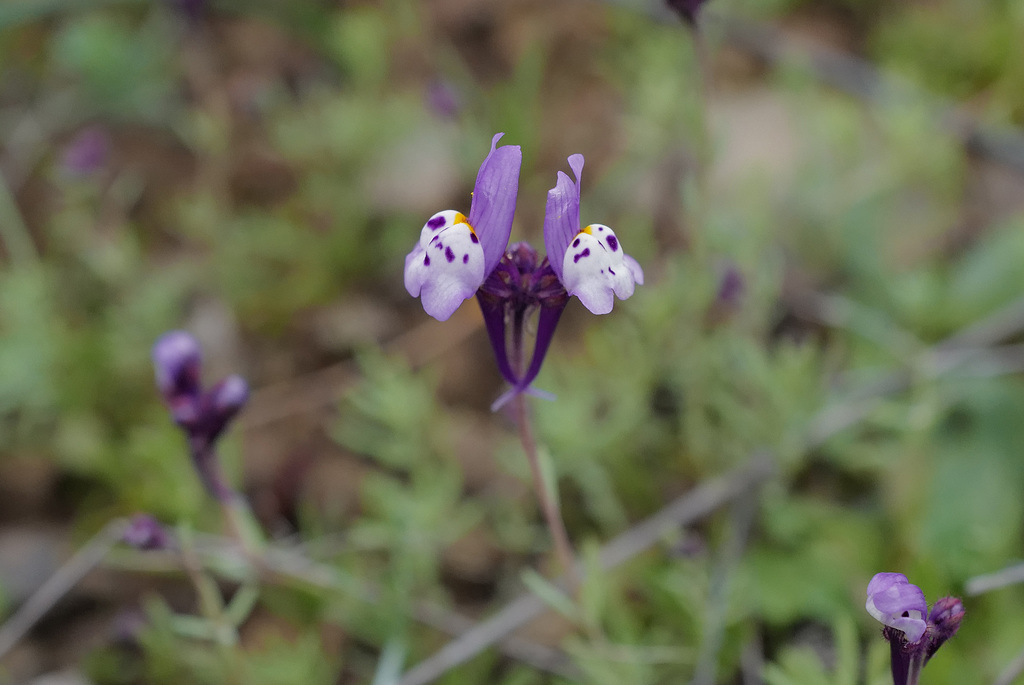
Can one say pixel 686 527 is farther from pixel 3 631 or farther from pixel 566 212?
pixel 3 631

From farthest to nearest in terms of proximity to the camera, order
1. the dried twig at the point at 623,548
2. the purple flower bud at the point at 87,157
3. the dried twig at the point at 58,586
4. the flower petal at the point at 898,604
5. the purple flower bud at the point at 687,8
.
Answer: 1. the purple flower bud at the point at 87,157
2. the dried twig at the point at 58,586
3. the dried twig at the point at 623,548
4. the purple flower bud at the point at 687,8
5. the flower petal at the point at 898,604

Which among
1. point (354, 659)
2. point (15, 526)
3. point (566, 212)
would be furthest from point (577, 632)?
point (15, 526)

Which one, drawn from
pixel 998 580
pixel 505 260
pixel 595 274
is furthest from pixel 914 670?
pixel 505 260

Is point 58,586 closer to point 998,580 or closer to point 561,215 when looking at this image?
point 561,215

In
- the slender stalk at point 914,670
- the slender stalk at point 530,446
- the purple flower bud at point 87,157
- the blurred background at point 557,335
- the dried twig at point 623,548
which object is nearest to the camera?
the slender stalk at point 914,670

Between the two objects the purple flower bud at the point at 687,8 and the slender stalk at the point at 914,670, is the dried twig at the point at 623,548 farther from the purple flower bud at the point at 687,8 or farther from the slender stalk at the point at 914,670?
the purple flower bud at the point at 687,8

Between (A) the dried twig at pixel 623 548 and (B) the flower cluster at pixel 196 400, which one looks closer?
(B) the flower cluster at pixel 196 400

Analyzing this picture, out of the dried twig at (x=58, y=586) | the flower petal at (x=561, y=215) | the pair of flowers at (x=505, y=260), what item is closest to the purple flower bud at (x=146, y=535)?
the dried twig at (x=58, y=586)
